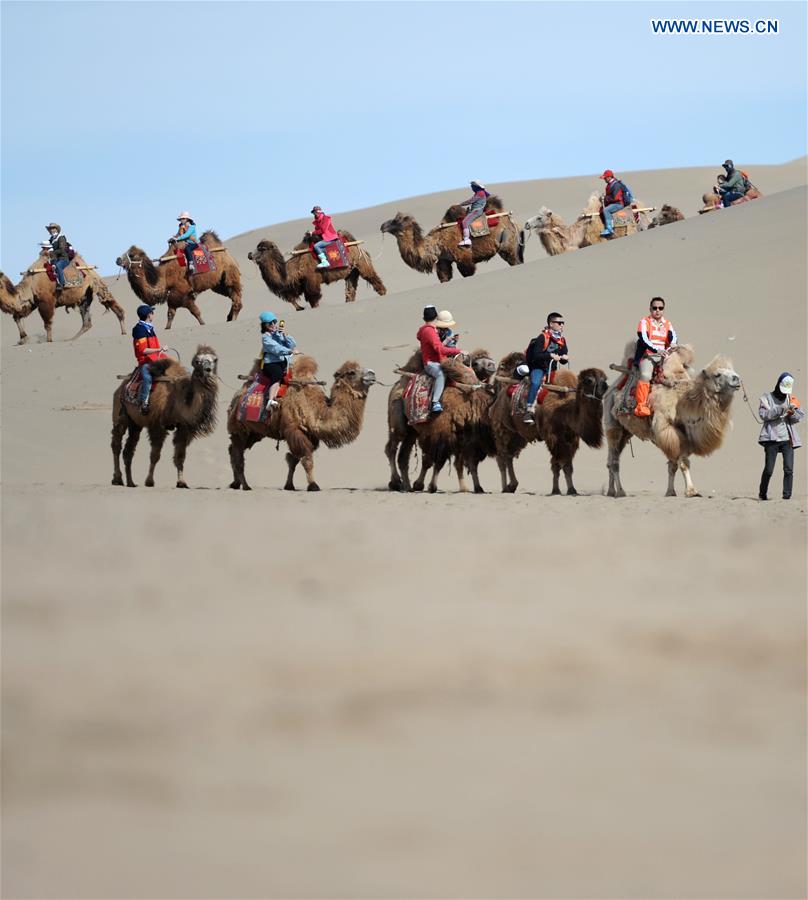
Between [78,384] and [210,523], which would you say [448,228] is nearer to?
[78,384]

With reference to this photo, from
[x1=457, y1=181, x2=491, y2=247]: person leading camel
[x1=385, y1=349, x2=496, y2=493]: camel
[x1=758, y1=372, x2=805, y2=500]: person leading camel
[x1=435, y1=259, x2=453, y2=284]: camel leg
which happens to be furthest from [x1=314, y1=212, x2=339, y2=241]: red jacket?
[x1=758, y1=372, x2=805, y2=500]: person leading camel

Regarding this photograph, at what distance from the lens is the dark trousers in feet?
49.0

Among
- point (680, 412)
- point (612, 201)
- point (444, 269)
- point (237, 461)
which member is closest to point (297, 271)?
point (444, 269)

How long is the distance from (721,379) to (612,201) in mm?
17757

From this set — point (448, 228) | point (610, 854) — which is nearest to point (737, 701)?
point (610, 854)

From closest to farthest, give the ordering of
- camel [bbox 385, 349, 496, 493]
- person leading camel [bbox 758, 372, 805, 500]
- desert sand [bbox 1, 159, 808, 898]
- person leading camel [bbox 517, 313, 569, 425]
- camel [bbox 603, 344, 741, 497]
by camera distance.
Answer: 1. desert sand [bbox 1, 159, 808, 898]
2. camel [bbox 603, 344, 741, 497]
3. person leading camel [bbox 517, 313, 569, 425]
4. person leading camel [bbox 758, 372, 805, 500]
5. camel [bbox 385, 349, 496, 493]

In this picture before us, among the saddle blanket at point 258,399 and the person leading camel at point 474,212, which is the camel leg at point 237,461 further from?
the person leading camel at point 474,212

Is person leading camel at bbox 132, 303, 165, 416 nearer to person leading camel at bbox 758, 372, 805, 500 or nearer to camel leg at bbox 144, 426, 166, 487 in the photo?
camel leg at bbox 144, 426, 166, 487

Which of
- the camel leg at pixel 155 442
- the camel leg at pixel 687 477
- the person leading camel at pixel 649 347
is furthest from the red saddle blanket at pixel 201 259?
the camel leg at pixel 687 477

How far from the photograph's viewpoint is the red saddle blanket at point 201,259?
91.5ft

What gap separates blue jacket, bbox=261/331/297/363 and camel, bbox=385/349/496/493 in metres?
1.26

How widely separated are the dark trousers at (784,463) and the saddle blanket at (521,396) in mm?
2163

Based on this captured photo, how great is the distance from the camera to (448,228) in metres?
28.9

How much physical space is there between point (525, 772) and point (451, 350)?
33.9 ft
